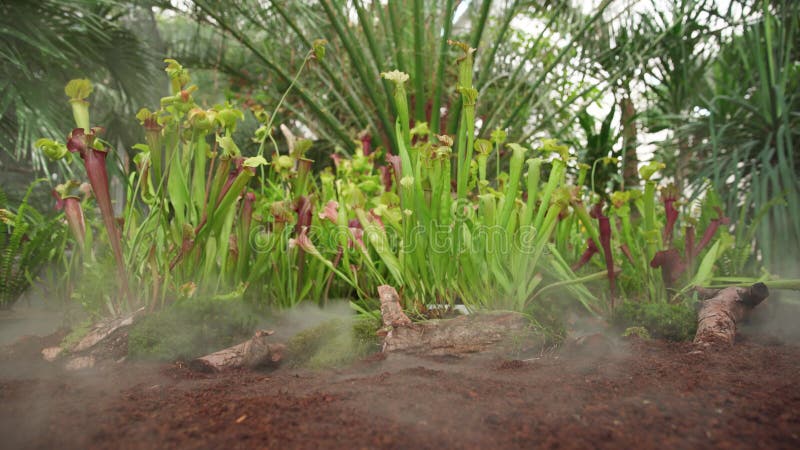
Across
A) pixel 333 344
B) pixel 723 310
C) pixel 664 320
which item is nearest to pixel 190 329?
pixel 333 344

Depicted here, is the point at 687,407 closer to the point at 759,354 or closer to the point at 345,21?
the point at 759,354

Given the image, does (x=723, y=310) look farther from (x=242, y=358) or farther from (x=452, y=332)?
(x=242, y=358)

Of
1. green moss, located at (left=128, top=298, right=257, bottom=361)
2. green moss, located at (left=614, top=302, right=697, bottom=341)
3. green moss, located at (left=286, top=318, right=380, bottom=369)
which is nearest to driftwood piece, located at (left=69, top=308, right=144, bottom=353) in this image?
green moss, located at (left=128, top=298, right=257, bottom=361)

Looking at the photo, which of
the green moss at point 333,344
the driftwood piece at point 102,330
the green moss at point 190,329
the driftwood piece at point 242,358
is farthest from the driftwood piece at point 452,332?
the driftwood piece at point 102,330

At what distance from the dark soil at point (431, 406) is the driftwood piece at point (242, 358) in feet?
0.16

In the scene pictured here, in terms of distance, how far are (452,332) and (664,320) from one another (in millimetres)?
563

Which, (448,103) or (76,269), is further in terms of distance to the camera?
(448,103)

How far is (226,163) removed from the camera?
1271 mm

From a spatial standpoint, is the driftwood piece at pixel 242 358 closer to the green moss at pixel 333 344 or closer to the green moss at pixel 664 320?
the green moss at pixel 333 344

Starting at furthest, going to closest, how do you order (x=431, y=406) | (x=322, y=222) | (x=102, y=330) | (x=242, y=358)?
(x=322, y=222) → (x=102, y=330) → (x=242, y=358) → (x=431, y=406)

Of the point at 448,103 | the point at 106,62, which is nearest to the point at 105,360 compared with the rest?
the point at 106,62

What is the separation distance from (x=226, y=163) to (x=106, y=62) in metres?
2.51

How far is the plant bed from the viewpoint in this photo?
1.88 ft

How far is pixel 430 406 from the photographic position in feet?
2.25
